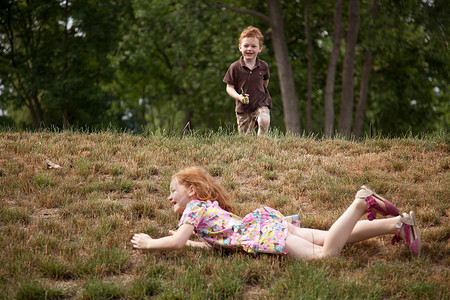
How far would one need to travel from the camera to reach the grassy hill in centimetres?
407

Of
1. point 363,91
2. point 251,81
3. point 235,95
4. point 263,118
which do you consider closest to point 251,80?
point 251,81

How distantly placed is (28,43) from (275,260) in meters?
22.3

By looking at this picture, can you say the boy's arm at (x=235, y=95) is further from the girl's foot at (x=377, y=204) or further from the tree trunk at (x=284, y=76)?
the tree trunk at (x=284, y=76)

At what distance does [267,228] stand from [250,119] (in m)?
4.35

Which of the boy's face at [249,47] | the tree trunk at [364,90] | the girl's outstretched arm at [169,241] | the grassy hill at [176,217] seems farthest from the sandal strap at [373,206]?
the tree trunk at [364,90]

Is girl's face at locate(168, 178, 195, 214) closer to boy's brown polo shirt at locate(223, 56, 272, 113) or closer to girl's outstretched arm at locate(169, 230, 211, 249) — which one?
girl's outstretched arm at locate(169, 230, 211, 249)

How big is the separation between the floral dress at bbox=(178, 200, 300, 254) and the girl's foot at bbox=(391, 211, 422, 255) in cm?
104

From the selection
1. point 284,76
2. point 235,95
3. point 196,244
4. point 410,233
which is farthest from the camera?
point 284,76

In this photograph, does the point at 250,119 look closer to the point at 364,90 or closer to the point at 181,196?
the point at 181,196

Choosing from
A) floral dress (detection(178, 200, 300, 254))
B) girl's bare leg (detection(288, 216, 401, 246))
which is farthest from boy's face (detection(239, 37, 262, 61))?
girl's bare leg (detection(288, 216, 401, 246))

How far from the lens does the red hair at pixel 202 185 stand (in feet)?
16.2

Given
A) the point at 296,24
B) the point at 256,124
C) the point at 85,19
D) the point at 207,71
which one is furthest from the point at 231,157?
the point at 85,19

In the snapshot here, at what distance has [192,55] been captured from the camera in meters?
20.3

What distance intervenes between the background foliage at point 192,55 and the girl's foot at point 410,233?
10.1m
